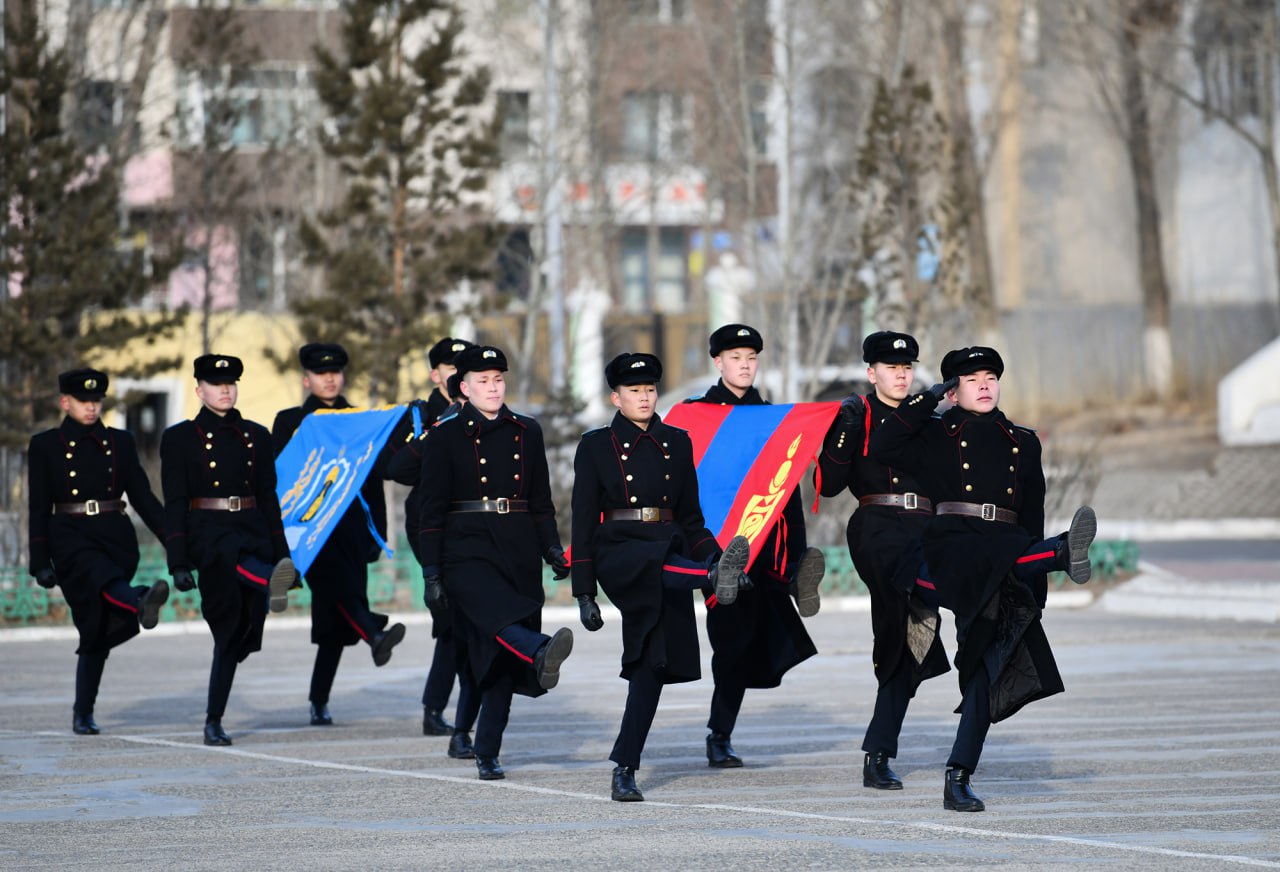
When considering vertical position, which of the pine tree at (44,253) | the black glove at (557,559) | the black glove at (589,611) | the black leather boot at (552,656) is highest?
the pine tree at (44,253)

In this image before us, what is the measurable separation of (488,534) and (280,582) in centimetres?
187

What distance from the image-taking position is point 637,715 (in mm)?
10273

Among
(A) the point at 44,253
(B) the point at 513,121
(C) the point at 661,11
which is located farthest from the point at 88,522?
(C) the point at 661,11

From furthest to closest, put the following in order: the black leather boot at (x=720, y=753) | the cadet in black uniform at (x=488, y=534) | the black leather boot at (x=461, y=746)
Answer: the black leather boot at (x=461, y=746), the black leather boot at (x=720, y=753), the cadet in black uniform at (x=488, y=534)

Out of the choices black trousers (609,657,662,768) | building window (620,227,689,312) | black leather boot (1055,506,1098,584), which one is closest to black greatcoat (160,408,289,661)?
black trousers (609,657,662,768)

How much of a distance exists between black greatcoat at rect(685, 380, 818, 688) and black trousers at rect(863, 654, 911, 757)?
0.87 meters

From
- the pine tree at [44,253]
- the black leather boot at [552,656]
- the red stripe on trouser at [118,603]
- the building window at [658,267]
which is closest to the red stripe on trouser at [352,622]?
the red stripe on trouser at [118,603]

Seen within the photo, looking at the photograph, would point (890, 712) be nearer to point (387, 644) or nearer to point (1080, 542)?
point (1080, 542)

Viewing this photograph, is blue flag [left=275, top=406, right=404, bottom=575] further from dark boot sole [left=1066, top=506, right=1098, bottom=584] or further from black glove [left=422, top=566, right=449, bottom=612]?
dark boot sole [left=1066, top=506, right=1098, bottom=584]

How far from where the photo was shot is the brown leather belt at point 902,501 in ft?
35.6

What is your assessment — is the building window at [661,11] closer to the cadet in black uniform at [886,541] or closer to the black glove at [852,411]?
the cadet in black uniform at [886,541]

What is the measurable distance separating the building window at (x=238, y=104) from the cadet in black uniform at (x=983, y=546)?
18603 mm

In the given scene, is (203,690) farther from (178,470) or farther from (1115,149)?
(1115,149)

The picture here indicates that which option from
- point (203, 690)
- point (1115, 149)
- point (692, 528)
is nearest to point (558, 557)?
point (692, 528)
